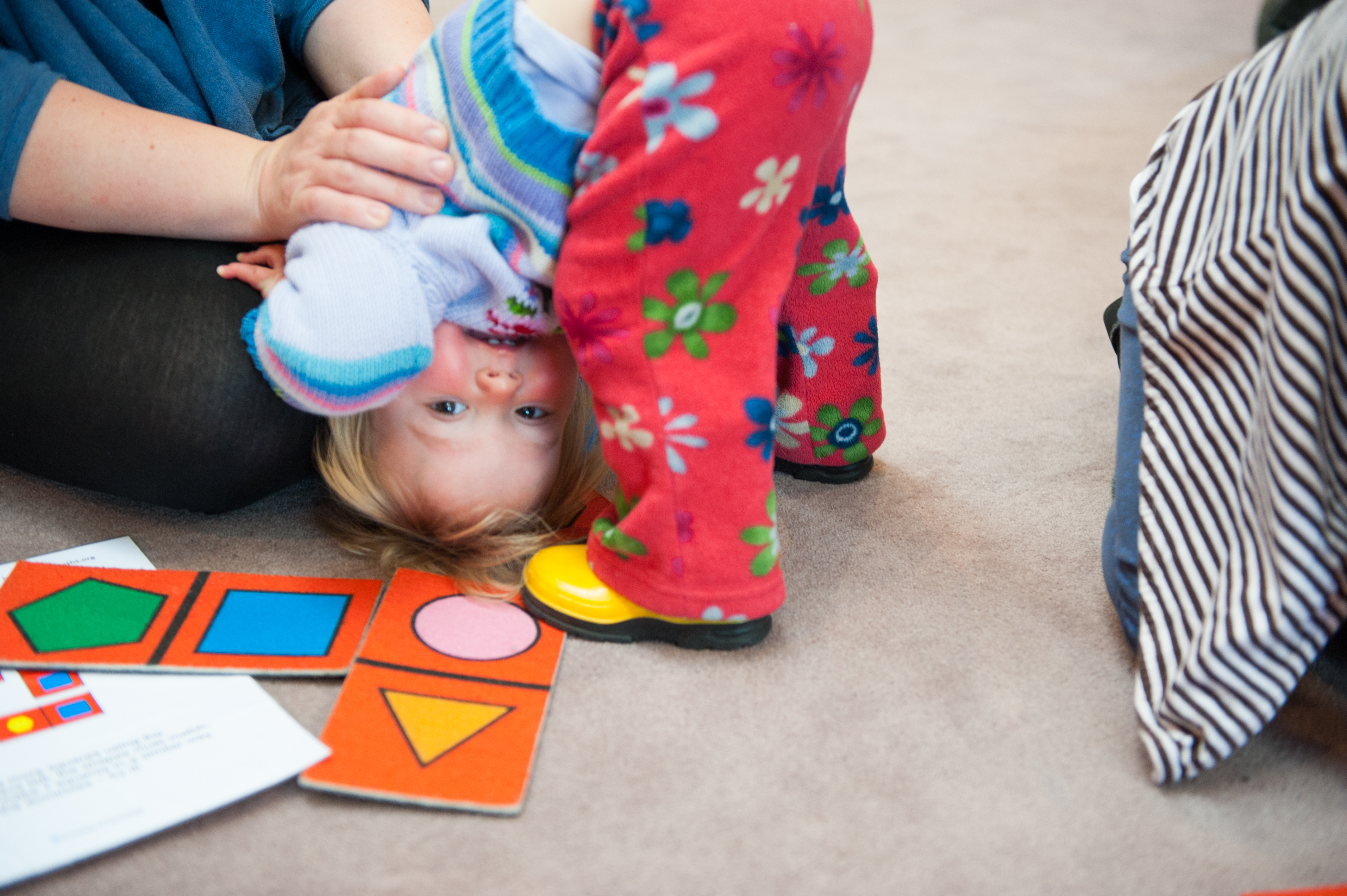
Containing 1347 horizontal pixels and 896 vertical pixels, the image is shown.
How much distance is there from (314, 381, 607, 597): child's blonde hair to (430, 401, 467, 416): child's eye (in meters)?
0.07

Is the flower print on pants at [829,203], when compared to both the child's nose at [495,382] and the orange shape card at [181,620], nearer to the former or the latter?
the child's nose at [495,382]

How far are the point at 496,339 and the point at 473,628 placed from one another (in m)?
0.24

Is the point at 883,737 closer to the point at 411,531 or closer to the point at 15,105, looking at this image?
the point at 411,531

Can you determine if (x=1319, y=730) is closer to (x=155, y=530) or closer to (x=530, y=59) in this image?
(x=530, y=59)

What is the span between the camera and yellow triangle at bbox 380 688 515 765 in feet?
2.20

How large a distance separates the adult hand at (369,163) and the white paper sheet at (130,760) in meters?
0.36

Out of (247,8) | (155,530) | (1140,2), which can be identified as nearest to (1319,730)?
(155,530)

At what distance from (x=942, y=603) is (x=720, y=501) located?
248 mm

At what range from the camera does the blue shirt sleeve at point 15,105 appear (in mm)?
743

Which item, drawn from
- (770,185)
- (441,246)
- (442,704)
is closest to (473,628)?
(442,704)

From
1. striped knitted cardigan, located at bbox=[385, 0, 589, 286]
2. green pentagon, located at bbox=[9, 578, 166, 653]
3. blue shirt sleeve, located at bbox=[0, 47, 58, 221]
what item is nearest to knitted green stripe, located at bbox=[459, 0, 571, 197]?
striped knitted cardigan, located at bbox=[385, 0, 589, 286]

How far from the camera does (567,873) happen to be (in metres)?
0.60

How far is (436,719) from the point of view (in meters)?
0.69

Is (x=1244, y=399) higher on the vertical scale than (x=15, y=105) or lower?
lower
